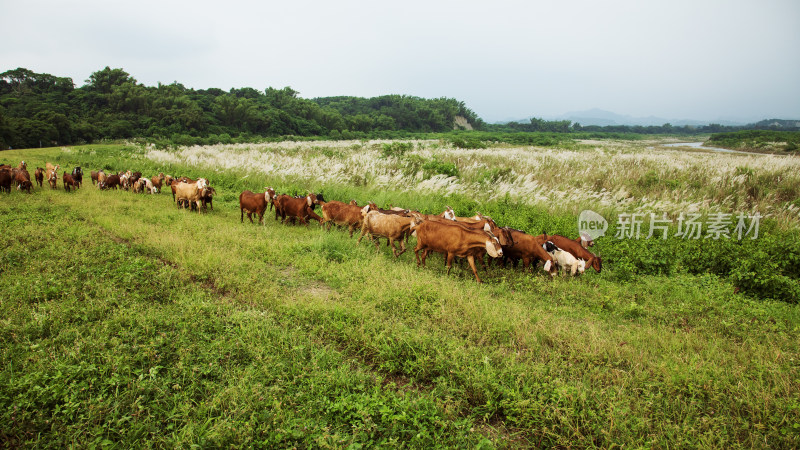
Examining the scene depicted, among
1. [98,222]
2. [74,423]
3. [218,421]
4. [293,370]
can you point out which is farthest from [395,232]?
[98,222]

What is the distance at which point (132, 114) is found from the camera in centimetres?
4262

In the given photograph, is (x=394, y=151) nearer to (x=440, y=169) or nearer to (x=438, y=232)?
(x=440, y=169)

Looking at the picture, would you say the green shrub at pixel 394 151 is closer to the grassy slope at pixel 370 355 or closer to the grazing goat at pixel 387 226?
the grazing goat at pixel 387 226

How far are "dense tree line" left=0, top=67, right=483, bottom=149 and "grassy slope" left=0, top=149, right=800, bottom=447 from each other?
37.1m

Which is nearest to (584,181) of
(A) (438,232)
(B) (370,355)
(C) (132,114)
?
(A) (438,232)

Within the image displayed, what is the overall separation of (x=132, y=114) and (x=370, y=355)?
5152cm

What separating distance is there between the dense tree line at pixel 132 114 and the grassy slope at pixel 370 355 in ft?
122

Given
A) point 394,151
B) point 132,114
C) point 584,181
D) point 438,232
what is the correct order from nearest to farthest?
point 438,232
point 584,181
point 394,151
point 132,114

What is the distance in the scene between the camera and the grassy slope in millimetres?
3129

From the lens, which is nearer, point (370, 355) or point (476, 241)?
point (370, 355)

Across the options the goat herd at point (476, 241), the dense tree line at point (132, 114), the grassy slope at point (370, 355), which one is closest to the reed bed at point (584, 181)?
the goat herd at point (476, 241)

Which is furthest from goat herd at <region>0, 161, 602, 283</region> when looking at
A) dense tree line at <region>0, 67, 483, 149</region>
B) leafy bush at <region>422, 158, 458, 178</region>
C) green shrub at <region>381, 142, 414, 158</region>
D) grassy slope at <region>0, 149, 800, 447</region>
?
dense tree line at <region>0, 67, 483, 149</region>

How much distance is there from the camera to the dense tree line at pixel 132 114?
1339 inches

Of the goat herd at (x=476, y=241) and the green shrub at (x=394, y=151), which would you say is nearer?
the goat herd at (x=476, y=241)
